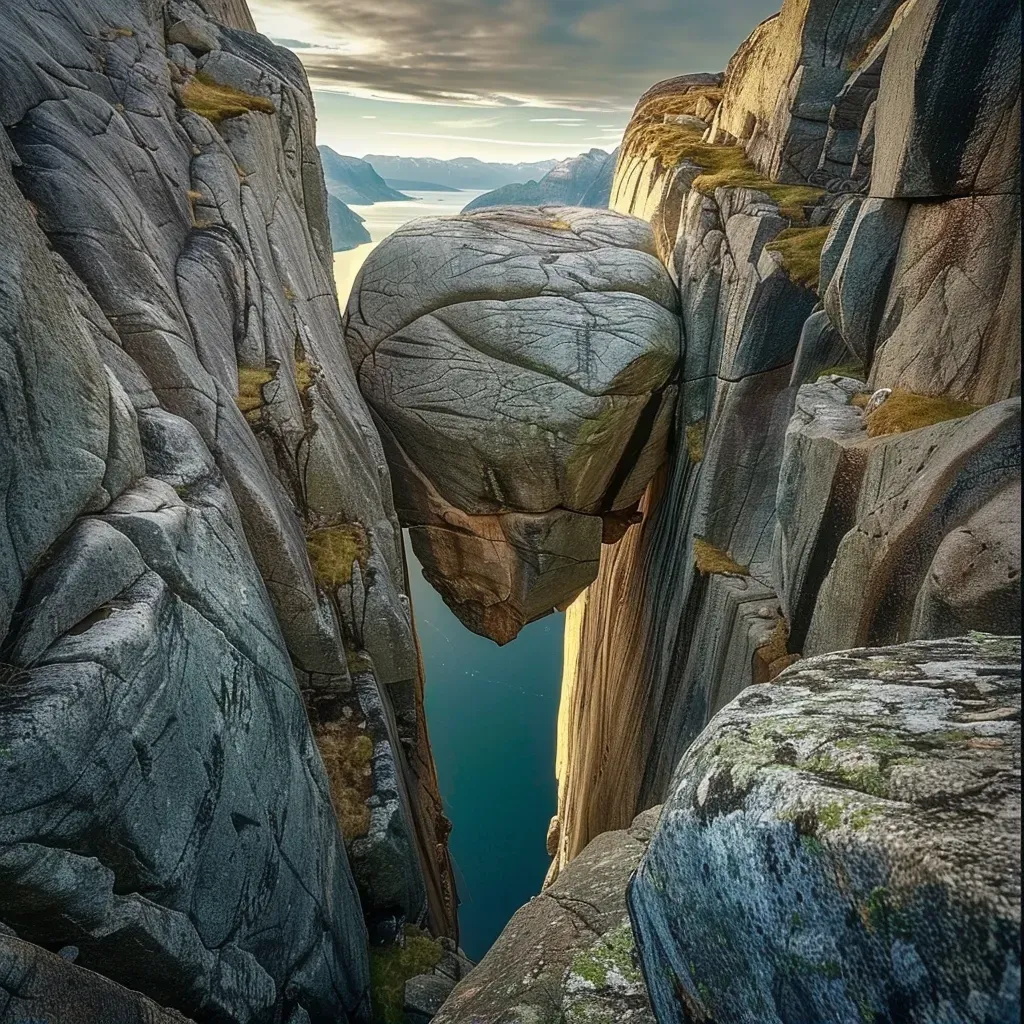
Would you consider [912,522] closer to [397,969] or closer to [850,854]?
[850,854]

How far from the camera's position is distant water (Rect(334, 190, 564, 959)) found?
A: 28234 mm

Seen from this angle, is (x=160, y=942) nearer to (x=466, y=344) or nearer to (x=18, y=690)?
(x=18, y=690)

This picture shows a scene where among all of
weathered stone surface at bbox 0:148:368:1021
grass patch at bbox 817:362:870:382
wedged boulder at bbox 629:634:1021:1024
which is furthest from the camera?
grass patch at bbox 817:362:870:382


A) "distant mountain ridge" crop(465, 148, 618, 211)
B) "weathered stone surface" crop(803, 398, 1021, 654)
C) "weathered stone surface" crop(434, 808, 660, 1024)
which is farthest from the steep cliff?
"distant mountain ridge" crop(465, 148, 618, 211)

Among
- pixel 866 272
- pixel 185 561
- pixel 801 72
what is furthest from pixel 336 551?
pixel 801 72

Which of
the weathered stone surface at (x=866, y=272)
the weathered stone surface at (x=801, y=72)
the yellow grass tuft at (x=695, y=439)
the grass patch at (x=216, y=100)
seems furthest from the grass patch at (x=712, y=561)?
the grass patch at (x=216, y=100)

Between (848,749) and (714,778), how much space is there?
708mm

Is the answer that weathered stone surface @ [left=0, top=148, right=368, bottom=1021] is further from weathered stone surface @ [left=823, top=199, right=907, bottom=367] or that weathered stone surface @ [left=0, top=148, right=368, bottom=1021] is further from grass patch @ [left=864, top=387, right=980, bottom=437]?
weathered stone surface @ [left=823, top=199, right=907, bottom=367]

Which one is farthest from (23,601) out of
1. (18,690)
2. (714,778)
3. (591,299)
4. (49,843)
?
(591,299)

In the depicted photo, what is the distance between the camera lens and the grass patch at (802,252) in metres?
10.8

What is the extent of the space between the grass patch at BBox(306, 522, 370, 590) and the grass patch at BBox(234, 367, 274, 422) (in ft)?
5.84

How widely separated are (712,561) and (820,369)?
344 cm

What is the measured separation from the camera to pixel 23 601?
15.1 feet

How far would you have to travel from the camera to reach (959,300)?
23.7 feet
